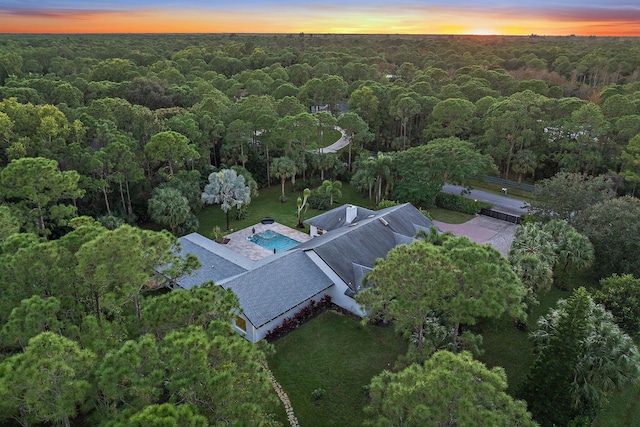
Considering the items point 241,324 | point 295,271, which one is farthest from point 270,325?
point 295,271

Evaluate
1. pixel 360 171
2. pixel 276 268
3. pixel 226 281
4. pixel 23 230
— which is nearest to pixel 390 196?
pixel 360 171

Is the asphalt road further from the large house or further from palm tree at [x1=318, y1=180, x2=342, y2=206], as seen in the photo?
the large house

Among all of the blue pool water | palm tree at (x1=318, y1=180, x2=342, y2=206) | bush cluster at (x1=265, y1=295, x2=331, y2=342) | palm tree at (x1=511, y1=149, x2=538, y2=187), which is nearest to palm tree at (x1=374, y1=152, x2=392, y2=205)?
palm tree at (x1=318, y1=180, x2=342, y2=206)

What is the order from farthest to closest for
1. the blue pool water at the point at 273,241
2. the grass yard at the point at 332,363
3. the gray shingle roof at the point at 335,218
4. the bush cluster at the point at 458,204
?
the bush cluster at the point at 458,204
the blue pool water at the point at 273,241
the gray shingle roof at the point at 335,218
the grass yard at the point at 332,363

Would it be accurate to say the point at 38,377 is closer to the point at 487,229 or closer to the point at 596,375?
the point at 596,375

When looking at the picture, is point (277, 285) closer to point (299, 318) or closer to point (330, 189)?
point (299, 318)

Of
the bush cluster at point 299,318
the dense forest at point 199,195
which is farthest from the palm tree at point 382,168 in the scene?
the bush cluster at point 299,318

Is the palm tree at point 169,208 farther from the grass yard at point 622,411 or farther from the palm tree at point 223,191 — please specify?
the grass yard at point 622,411
